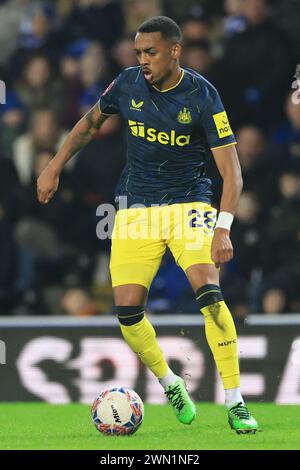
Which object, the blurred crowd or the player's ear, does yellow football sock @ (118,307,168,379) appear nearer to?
the player's ear

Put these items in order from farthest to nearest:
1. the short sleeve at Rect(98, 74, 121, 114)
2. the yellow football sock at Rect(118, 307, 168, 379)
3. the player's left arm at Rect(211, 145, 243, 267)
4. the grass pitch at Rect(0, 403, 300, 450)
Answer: the short sleeve at Rect(98, 74, 121, 114), the yellow football sock at Rect(118, 307, 168, 379), the player's left arm at Rect(211, 145, 243, 267), the grass pitch at Rect(0, 403, 300, 450)

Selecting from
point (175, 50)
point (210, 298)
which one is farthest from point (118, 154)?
point (210, 298)

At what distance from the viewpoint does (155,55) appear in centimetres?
703

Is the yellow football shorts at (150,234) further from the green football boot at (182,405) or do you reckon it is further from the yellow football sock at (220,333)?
the green football boot at (182,405)

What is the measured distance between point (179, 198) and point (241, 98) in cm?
382

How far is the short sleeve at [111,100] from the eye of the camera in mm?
7445

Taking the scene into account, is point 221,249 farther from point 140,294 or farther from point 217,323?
point 140,294

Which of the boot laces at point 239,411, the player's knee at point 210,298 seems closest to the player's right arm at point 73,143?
the player's knee at point 210,298

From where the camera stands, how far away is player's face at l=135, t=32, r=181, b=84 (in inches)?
276

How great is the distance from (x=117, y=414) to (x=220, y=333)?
0.71 m

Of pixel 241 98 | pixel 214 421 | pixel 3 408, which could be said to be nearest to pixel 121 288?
pixel 214 421

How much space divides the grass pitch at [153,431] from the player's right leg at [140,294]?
8.4 inches

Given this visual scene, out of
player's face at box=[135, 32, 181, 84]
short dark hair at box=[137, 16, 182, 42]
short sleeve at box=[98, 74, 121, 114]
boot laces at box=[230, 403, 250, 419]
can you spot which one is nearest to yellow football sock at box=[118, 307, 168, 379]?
boot laces at box=[230, 403, 250, 419]

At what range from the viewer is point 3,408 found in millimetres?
9141
